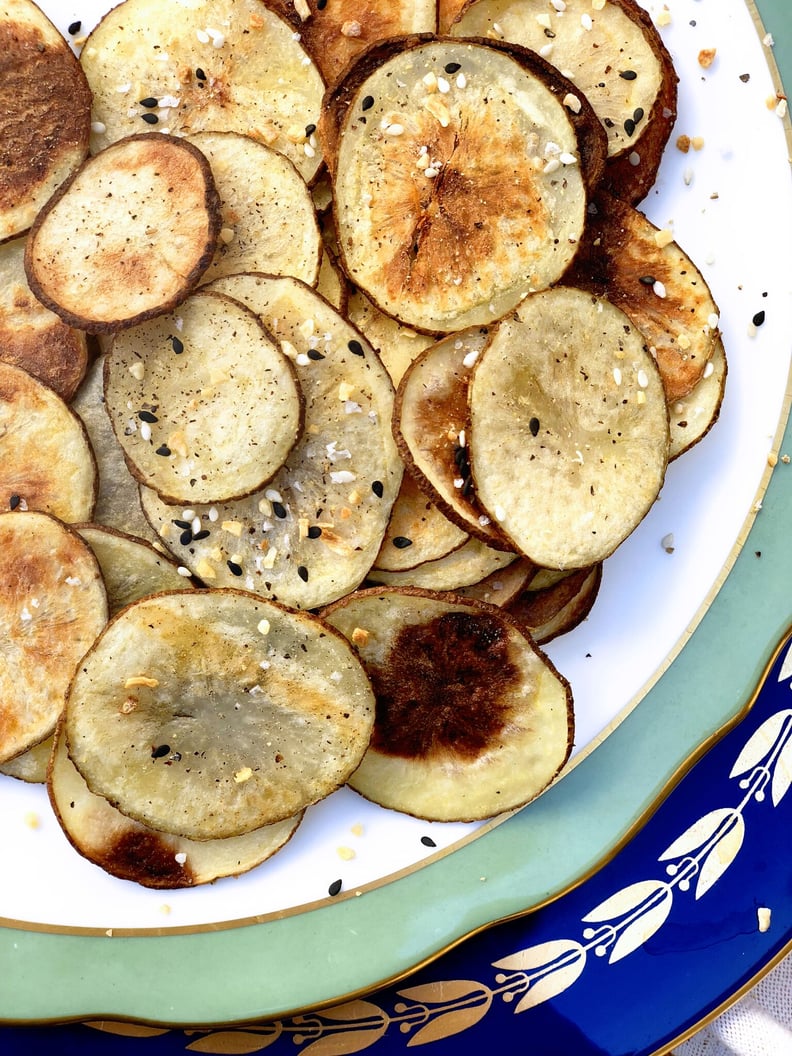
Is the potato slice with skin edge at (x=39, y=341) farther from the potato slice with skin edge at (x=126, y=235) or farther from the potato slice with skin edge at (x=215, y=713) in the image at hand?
the potato slice with skin edge at (x=215, y=713)

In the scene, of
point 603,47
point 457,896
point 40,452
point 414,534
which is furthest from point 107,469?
point 603,47

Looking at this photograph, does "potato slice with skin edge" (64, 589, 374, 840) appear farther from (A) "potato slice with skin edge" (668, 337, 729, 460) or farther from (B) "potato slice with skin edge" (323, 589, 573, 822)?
(A) "potato slice with skin edge" (668, 337, 729, 460)

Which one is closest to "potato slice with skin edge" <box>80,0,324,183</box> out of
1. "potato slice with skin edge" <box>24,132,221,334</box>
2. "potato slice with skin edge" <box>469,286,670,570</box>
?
"potato slice with skin edge" <box>24,132,221,334</box>

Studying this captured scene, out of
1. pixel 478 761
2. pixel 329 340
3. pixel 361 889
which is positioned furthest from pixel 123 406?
Result: pixel 361 889

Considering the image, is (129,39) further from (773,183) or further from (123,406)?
Result: (773,183)

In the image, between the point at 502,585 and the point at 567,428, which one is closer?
the point at 567,428

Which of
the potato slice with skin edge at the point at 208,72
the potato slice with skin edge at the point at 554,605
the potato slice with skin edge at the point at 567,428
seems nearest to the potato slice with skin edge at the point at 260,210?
the potato slice with skin edge at the point at 208,72

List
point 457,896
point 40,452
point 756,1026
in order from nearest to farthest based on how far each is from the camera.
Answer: point 40,452 → point 457,896 → point 756,1026

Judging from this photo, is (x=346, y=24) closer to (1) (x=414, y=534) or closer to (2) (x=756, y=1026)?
(1) (x=414, y=534)
